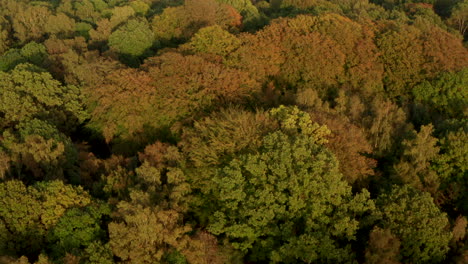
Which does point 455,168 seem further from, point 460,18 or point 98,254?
point 460,18

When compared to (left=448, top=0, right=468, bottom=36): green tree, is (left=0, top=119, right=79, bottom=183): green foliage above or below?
below

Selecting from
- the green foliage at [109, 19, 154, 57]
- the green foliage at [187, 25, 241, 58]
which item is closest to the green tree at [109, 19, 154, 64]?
the green foliage at [109, 19, 154, 57]

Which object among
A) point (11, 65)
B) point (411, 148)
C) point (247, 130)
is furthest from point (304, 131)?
point (11, 65)

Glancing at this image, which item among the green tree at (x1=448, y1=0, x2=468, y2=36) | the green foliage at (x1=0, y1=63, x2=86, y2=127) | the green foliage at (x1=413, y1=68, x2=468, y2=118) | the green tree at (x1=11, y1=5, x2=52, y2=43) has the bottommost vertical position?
the green tree at (x1=11, y1=5, x2=52, y2=43)

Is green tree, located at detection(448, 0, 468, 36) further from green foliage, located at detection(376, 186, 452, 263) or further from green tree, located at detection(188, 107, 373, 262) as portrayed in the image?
green tree, located at detection(188, 107, 373, 262)

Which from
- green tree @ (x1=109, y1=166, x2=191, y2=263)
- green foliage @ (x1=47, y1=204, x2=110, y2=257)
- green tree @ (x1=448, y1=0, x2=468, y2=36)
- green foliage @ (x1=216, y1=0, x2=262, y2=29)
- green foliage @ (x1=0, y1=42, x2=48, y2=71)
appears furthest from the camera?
green tree @ (x1=448, y1=0, x2=468, y2=36)

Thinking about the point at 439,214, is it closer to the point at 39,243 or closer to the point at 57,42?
the point at 39,243

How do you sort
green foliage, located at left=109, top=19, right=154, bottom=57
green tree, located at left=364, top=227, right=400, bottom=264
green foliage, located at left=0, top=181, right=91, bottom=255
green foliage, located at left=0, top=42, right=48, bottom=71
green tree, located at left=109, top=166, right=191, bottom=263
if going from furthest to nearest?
green foliage, located at left=109, top=19, right=154, bottom=57 → green foliage, located at left=0, top=42, right=48, bottom=71 → green foliage, located at left=0, top=181, right=91, bottom=255 → green tree, located at left=109, top=166, right=191, bottom=263 → green tree, located at left=364, top=227, right=400, bottom=264

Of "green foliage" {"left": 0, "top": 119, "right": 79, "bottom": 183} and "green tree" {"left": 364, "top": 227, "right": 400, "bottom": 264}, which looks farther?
"green foliage" {"left": 0, "top": 119, "right": 79, "bottom": 183}
